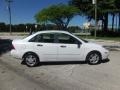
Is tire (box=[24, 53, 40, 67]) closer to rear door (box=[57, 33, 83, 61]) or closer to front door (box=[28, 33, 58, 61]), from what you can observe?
front door (box=[28, 33, 58, 61])

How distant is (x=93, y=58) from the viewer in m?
16.0

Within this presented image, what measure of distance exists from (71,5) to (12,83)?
209ft

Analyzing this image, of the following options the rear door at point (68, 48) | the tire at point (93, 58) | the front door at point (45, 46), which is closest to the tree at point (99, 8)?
the tire at point (93, 58)

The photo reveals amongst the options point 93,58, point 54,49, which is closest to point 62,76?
point 54,49

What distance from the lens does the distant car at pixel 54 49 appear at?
1563 cm

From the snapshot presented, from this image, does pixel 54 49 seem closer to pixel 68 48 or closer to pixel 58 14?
pixel 68 48

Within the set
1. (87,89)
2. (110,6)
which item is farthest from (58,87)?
(110,6)

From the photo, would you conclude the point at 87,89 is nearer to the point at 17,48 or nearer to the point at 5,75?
the point at 5,75

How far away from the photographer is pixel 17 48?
51.5 feet

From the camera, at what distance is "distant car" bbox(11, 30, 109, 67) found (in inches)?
615

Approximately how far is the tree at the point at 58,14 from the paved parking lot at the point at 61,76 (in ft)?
181

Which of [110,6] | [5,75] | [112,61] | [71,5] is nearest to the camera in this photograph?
[5,75]

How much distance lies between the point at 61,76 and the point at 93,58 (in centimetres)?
357

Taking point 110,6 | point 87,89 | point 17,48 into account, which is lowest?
point 87,89
